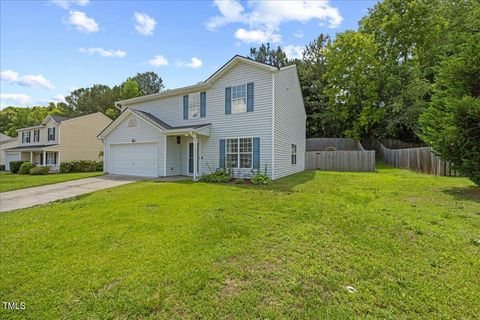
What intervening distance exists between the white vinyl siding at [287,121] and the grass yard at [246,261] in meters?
6.14

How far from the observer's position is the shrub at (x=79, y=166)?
20.9 m

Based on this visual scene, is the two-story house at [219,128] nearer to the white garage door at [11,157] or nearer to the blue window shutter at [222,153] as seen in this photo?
the blue window shutter at [222,153]

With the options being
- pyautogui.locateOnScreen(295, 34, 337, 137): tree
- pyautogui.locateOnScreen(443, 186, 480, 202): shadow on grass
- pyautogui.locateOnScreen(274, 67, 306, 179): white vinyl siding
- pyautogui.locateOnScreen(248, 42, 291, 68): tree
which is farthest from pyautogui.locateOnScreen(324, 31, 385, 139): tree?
pyautogui.locateOnScreen(443, 186, 480, 202): shadow on grass

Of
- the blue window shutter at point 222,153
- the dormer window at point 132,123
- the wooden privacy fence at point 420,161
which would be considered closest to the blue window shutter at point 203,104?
the blue window shutter at point 222,153

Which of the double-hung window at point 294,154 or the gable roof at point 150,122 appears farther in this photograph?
the double-hung window at point 294,154

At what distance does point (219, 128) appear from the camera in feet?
43.9

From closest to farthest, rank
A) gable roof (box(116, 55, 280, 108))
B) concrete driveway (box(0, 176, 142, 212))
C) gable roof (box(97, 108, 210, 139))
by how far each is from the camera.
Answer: concrete driveway (box(0, 176, 142, 212))
gable roof (box(116, 55, 280, 108))
gable roof (box(97, 108, 210, 139))

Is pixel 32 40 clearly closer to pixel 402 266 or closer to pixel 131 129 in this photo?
pixel 131 129

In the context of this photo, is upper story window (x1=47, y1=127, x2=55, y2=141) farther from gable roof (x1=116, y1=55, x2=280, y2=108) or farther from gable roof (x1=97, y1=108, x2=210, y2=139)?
gable roof (x1=116, y1=55, x2=280, y2=108)

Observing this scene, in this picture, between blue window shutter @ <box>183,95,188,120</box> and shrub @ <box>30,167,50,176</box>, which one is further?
shrub @ <box>30,167,50,176</box>

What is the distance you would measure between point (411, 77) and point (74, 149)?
33.4 metres

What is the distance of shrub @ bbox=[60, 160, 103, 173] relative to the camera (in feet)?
68.5

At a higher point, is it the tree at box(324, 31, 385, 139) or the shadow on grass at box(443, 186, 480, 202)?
the tree at box(324, 31, 385, 139)

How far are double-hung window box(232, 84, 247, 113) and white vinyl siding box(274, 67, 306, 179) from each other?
1.63m
